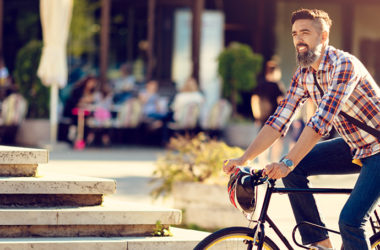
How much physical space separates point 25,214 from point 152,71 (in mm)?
13228

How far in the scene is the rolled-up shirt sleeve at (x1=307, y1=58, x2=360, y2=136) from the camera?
3.95 meters

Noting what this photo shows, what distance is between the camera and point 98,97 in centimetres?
1492

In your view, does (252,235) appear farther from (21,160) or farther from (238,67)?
(238,67)

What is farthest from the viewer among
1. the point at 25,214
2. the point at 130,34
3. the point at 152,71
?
the point at 130,34

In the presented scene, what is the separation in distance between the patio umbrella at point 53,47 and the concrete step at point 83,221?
8.36 meters

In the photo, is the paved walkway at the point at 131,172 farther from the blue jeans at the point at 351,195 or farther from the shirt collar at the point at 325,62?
the shirt collar at the point at 325,62

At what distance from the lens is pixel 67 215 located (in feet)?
17.8

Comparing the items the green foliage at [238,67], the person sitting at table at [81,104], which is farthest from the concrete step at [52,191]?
the green foliage at [238,67]

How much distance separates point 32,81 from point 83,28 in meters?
7.54

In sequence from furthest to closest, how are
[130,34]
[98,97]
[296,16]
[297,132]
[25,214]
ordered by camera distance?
[130,34], [98,97], [297,132], [25,214], [296,16]

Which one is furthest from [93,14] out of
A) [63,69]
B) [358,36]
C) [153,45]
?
[63,69]

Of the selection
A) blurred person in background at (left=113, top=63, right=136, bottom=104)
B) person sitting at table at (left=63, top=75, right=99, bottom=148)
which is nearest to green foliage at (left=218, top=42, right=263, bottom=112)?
blurred person in background at (left=113, top=63, right=136, bottom=104)

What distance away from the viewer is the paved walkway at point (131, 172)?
6.68m

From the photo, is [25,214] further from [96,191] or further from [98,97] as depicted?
[98,97]
